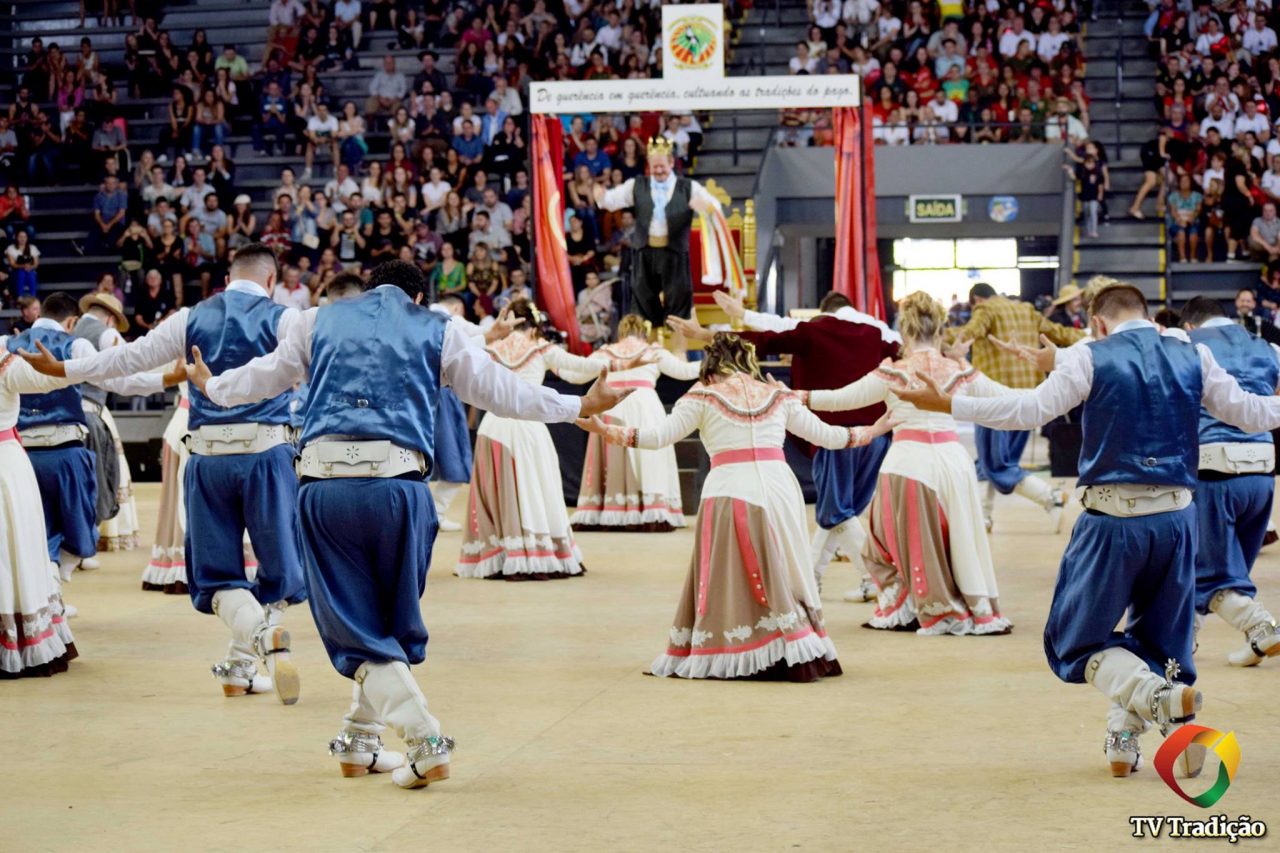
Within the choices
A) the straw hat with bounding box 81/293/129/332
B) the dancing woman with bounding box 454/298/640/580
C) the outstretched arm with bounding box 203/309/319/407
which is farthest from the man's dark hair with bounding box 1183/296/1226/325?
the straw hat with bounding box 81/293/129/332

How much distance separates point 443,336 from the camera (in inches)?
212

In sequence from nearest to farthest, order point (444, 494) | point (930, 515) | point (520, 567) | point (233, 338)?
1. point (233, 338)
2. point (930, 515)
3. point (520, 567)
4. point (444, 494)

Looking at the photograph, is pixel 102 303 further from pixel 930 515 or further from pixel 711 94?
pixel 711 94

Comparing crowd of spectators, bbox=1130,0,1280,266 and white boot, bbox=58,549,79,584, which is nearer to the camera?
white boot, bbox=58,549,79,584

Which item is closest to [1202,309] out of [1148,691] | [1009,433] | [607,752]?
[1148,691]

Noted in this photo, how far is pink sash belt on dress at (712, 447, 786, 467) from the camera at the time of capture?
7.13 meters

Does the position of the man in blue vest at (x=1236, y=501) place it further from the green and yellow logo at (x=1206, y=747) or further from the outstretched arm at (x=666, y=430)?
the outstretched arm at (x=666, y=430)

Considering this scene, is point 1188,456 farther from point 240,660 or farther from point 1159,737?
point 240,660

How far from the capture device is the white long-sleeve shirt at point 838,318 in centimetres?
943

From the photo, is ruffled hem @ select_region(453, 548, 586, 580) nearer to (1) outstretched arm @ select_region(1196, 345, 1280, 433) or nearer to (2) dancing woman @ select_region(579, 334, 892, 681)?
(2) dancing woman @ select_region(579, 334, 892, 681)

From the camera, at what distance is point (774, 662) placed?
6.96 meters

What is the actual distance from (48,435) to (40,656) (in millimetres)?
1383

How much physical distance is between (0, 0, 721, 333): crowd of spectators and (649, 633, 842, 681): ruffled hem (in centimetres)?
954

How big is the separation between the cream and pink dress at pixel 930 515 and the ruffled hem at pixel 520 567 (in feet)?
8.90
